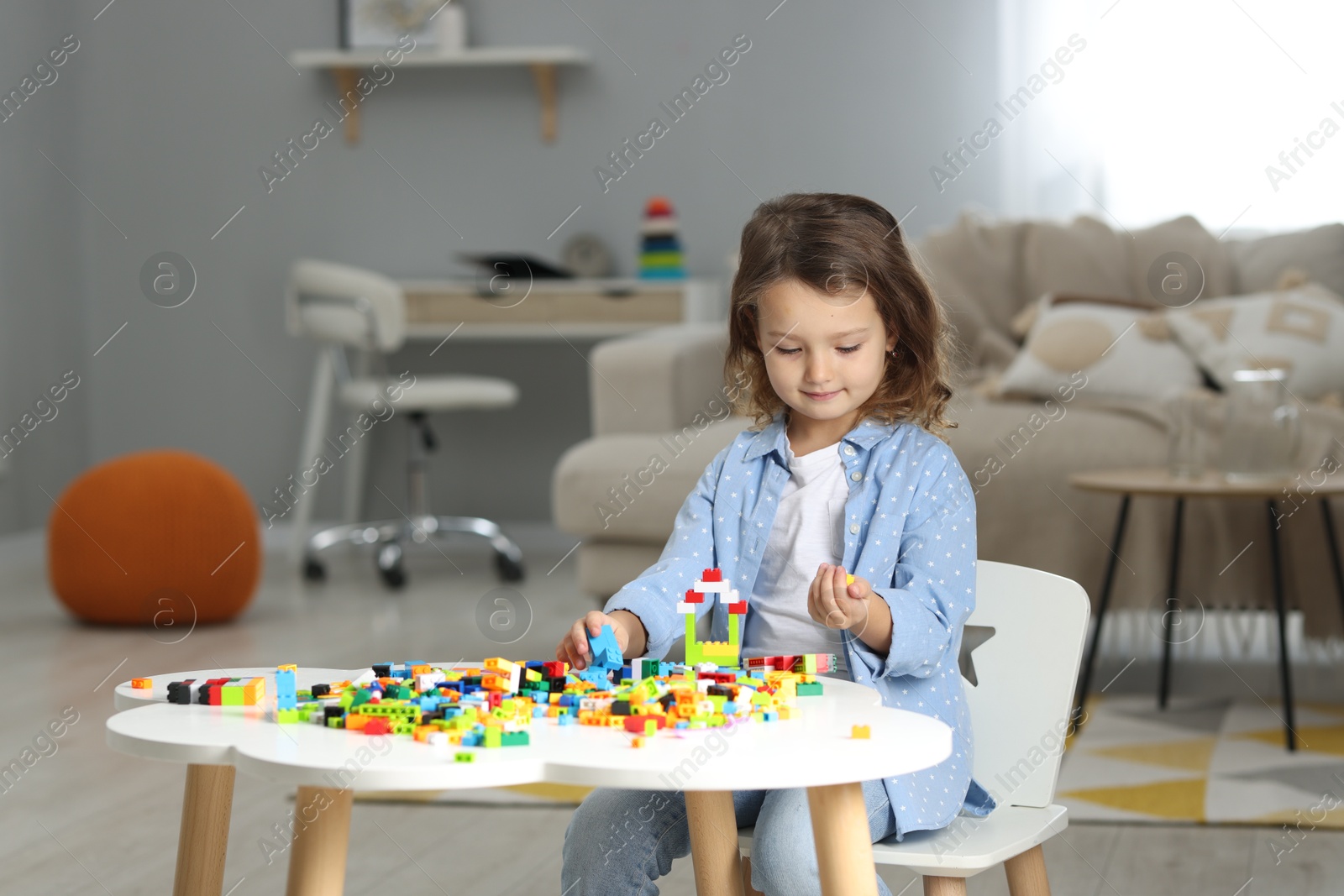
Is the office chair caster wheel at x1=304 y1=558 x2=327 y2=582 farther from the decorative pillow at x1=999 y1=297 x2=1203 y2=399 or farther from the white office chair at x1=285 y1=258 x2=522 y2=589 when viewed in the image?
the decorative pillow at x1=999 y1=297 x2=1203 y2=399

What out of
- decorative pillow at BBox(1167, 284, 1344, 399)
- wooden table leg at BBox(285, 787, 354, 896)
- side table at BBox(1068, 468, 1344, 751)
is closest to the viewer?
wooden table leg at BBox(285, 787, 354, 896)

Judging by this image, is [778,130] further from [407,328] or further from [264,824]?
[264,824]

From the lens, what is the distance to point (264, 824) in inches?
64.0

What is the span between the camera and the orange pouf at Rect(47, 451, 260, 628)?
2785 mm

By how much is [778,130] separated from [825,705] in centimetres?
318

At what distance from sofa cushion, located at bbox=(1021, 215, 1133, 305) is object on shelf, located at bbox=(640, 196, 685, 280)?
3.44ft

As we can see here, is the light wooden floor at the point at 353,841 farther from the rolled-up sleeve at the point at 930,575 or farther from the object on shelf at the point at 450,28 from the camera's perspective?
the object on shelf at the point at 450,28

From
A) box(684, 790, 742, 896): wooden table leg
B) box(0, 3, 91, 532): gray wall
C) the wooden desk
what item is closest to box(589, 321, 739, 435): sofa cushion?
the wooden desk

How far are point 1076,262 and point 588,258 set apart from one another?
151cm

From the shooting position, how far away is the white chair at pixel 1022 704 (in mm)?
921

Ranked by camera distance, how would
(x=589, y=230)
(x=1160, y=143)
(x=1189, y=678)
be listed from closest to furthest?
(x=1189, y=678) < (x=1160, y=143) < (x=589, y=230)

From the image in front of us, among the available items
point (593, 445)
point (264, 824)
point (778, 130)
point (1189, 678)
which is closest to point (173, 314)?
point (778, 130)

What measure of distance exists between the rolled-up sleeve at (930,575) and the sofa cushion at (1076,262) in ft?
6.12

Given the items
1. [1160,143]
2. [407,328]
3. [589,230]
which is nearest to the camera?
[1160,143]
